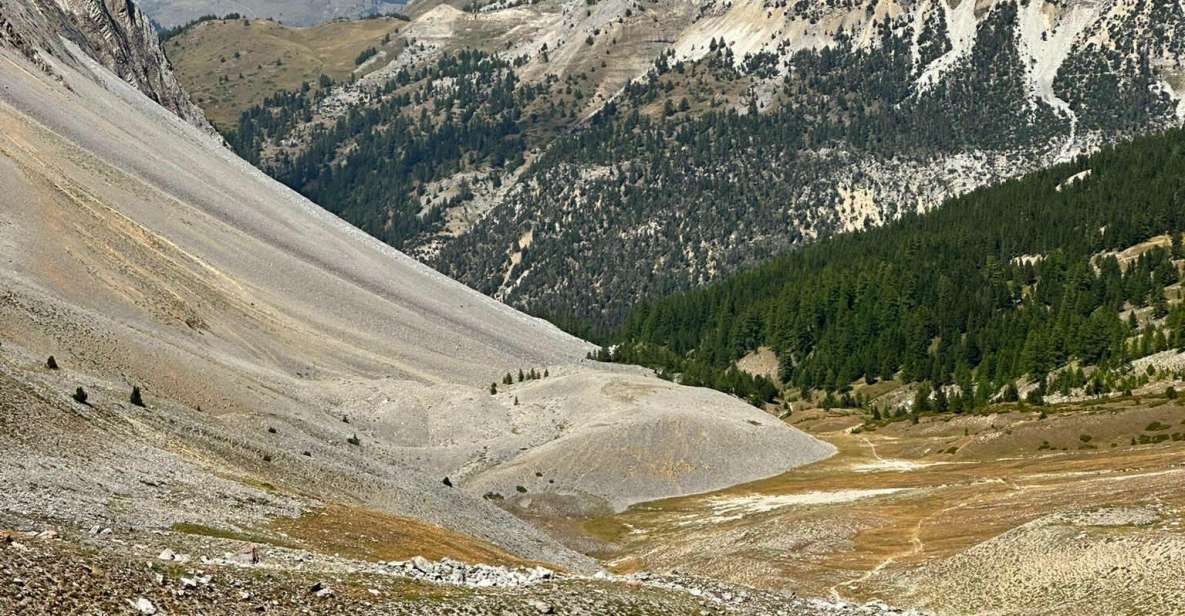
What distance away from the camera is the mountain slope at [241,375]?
5853cm

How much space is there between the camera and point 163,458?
5981 cm

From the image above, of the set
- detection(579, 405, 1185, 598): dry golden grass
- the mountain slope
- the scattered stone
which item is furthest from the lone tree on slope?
the scattered stone

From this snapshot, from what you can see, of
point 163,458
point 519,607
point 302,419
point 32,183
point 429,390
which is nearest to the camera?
point 519,607

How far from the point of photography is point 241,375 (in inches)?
4122

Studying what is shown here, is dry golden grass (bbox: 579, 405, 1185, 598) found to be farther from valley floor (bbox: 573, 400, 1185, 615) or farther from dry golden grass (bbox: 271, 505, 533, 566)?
dry golden grass (bbox: 271, 505, 533, 566)

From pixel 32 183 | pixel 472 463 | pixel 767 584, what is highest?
pixel 32 183

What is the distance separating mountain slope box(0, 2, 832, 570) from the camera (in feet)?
192

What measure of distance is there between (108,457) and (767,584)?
30016 millimetres

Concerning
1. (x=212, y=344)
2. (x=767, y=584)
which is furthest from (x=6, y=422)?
(x=212, y=344)

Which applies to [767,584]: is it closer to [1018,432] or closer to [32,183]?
[1018,432]

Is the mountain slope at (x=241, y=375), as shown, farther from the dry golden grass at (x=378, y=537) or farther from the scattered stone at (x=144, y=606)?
the scattered stone at (x=144, y=606)

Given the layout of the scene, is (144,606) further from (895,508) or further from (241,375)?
(241,375)

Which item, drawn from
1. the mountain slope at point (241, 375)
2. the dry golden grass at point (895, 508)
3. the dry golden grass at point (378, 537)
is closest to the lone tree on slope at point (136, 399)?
the mountain slope at point (241, 375)

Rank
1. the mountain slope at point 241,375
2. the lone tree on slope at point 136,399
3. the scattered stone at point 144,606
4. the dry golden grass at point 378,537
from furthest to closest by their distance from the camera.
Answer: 1. the lone tree on slope at point 136,399
2. the mountain slope at point 241,375
3. the dry golden grass at point 378,537
4. the scattered stone at point 144,606
